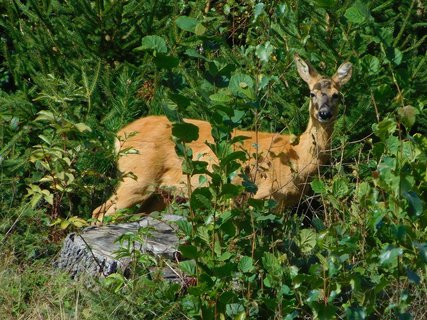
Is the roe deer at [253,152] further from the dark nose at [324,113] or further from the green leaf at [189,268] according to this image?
the green leaf at [189,268]

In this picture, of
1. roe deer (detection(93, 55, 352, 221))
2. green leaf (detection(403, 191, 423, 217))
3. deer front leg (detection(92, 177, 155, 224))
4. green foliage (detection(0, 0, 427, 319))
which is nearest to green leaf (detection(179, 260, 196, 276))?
green foliage (detection(0, 0, 427, 319))

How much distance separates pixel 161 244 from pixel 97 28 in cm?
317

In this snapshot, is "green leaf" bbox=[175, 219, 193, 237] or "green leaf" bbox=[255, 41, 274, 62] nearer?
"green leaf" bbox=[175, 219, 193, 237]

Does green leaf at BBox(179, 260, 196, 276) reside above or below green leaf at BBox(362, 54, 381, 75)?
below

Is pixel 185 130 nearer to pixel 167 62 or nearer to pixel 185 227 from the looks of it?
pixel 167 62

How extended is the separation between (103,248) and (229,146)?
1926 millimetres

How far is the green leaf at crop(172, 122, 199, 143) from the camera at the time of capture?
5.49 m

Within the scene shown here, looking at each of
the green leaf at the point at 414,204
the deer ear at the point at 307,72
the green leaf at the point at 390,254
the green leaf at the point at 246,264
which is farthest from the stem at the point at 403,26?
the green leaf at the point at 390,254

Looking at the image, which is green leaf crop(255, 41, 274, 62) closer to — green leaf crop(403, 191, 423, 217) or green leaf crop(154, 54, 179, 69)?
green leaf crop(154, 54, 179, 69)


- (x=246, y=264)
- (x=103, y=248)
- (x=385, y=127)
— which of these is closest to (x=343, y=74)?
(x=103, y=248)

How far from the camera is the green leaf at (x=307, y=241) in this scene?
6.21 meters

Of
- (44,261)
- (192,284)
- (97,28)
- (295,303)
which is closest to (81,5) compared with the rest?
(97,28)

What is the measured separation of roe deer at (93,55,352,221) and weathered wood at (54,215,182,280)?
1238mm

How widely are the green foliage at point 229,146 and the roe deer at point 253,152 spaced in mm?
172
